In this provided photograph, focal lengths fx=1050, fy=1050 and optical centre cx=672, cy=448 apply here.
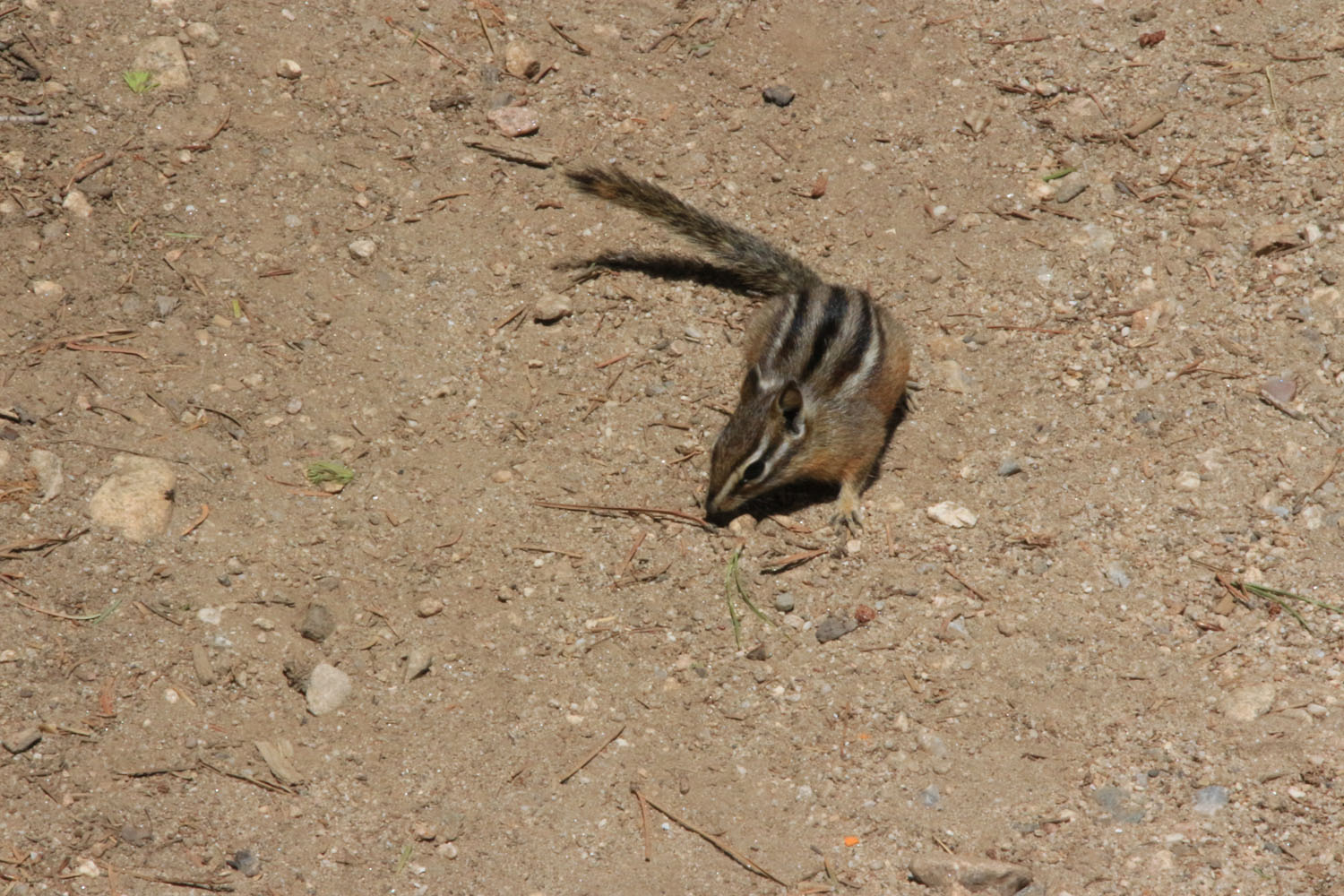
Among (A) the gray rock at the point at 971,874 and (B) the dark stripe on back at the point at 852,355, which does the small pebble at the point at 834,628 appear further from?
→ (B) the dark stripe on back at the point at 852,355

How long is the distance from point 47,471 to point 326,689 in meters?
1.48

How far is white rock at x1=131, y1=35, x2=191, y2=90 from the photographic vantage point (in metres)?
5.18

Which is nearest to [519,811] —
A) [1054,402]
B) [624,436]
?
[624,436]

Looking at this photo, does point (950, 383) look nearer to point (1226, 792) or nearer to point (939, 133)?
point (939, 133)

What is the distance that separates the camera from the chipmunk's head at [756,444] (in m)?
4.34

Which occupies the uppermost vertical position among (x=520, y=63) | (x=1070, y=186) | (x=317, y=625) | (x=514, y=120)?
(x=1070, y=186)

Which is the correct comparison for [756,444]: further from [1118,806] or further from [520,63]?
[520,63]

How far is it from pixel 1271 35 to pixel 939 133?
6.14ft

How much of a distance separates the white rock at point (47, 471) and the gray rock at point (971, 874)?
11.9 feet

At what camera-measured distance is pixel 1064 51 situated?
5.73 metres

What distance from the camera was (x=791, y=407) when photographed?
4324mm

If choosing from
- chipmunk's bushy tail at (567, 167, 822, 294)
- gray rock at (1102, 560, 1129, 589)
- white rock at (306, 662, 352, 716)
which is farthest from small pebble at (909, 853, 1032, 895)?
chipmunk's bushy tail at (567, 167, 822, 294)

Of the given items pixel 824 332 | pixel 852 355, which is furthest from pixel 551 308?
pixel 852 355

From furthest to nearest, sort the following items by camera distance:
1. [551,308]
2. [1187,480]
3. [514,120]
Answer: [514,120]
[551,308]
[1187,480]
